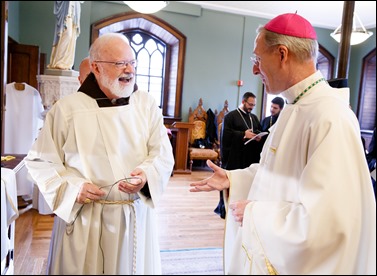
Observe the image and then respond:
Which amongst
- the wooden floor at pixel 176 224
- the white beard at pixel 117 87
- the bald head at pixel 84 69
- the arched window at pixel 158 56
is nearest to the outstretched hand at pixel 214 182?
the wooden floor at pixel 176 224

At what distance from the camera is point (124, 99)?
129 centimetres

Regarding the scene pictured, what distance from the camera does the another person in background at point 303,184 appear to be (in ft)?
2.55

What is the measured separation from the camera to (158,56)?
127cm

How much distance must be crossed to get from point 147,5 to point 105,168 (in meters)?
0.71

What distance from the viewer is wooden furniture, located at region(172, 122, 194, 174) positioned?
50.9 inches

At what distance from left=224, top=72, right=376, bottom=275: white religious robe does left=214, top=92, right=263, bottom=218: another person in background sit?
19 cm

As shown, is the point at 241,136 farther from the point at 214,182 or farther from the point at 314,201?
the point at 314,201

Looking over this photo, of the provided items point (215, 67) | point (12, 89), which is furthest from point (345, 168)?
point (12, 89)

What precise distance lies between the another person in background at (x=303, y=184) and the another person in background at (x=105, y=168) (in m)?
0.39

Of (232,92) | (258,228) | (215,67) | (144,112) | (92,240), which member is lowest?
(92,240)

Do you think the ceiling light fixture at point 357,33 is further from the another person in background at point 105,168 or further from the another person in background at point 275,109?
the another person in background at point 105,168

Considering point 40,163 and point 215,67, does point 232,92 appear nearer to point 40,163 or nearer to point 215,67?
point 215,67

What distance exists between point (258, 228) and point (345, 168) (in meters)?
0.28

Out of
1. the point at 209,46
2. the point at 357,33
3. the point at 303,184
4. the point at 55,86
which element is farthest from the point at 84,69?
the point at 357,33
